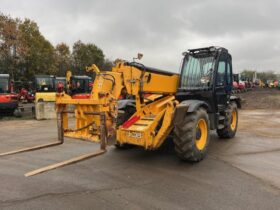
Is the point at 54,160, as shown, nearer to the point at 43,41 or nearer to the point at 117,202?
the point at 117,202

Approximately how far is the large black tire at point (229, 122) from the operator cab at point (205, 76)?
63cm

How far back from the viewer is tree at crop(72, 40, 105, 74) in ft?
174

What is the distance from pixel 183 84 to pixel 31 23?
38.5m

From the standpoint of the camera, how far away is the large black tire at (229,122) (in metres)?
9.60

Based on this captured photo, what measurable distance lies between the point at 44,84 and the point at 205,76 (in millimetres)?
22867

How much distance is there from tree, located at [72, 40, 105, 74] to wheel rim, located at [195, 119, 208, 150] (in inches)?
1797

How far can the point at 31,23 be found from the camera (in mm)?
42375

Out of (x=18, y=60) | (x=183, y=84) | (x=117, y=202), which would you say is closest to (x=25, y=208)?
(x=117, y=202)

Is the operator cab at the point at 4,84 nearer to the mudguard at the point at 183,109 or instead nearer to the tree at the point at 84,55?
the mudguard at the point at 183,109

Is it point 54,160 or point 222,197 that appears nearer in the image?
point 222,197

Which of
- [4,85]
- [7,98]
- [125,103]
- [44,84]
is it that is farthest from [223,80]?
[44,84]

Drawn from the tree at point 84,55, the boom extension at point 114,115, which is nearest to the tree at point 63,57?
the tree at point 84,55

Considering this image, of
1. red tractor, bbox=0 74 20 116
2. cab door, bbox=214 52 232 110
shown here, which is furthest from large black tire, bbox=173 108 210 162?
red tractor, bbox=0 74 20 116

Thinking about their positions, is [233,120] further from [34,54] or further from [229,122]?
[34,54]
